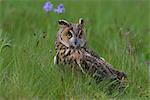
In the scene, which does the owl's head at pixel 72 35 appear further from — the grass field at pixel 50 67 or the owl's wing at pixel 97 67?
the grass field at pixel 50 67

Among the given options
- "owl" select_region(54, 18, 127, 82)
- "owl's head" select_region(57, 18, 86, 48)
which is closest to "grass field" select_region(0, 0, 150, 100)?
"owl" select_region(54, 18, 127, 82)

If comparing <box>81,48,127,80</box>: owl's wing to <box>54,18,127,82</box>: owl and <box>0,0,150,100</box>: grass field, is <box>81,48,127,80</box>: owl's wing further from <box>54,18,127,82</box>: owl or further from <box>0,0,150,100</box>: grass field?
<box>0,0,150,100</box>: grass field

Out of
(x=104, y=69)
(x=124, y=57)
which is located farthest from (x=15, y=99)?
(x=124, y=57)

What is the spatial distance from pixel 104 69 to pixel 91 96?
25.0 inches

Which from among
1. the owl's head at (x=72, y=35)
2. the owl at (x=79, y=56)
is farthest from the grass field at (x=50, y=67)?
the owl's head at (x=72, y=35)

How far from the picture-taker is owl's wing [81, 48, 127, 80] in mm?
6863

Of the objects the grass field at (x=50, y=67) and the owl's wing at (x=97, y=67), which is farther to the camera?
the owl's wing at (x=97, y=67)

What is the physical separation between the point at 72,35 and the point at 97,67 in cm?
42

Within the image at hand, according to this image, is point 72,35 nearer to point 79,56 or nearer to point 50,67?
point 79,56

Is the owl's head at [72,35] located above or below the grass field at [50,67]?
above

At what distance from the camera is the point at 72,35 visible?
692cm

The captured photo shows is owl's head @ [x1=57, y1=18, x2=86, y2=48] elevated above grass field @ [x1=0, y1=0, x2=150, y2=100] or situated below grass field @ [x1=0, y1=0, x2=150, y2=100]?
above

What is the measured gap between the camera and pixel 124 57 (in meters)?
7.57

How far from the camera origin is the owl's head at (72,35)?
6918mm
